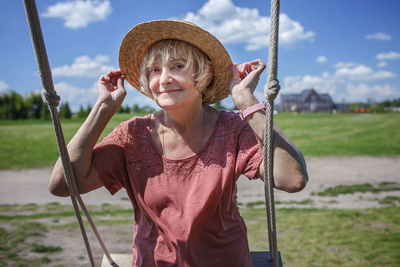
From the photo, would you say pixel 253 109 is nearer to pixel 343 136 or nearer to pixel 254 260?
pixel 254 260

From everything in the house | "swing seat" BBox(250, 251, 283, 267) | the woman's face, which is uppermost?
the house

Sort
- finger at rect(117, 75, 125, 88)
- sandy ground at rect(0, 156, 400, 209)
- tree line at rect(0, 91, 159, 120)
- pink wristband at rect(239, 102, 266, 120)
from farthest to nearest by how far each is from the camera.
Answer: tree line at rect(0, 91, 159, 120) → sandy ground at rect(0, 156, 400, 209) → finger at rect(117, 75, 125, 88) → pink wristband at rect(239, 102, 266, 120)

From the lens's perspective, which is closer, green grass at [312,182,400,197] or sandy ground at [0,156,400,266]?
sandy ground at [0,156,400,266]

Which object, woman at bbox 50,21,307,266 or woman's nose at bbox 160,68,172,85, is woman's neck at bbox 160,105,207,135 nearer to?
woman at bbox 50,21,307,266

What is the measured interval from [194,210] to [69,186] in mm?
602

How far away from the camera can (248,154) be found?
173 centimetres

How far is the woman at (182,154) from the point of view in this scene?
167 centimetres

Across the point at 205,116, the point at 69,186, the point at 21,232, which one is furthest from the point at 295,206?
the point at 69,186

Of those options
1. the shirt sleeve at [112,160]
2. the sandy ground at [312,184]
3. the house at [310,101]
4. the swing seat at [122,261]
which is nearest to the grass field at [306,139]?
the sandy ground at [312,184]

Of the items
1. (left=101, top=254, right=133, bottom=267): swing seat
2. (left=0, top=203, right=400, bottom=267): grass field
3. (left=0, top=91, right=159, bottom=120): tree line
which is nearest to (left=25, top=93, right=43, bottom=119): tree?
(left=0, top=91, right=159, bottom=120): tree line

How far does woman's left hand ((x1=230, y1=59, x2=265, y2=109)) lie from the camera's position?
1665mm

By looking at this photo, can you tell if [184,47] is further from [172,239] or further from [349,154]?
[349,154]

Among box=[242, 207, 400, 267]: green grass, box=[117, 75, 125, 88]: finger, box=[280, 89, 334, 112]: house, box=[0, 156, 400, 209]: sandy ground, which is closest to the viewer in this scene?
box=[117, 75, 125, 88]: finger

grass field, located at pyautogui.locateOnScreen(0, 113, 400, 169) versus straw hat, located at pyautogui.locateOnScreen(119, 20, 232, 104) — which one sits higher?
straw hat, located at pyautogui.locateOnScreen(119, 20, 232, 104)
